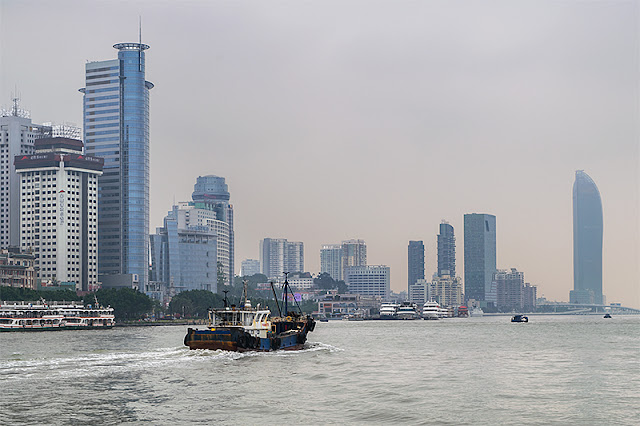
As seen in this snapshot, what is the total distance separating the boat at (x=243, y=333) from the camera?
116 metres

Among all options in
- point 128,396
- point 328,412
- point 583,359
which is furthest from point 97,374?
point 583,359

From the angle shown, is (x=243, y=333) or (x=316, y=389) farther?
(x=243, y=333)

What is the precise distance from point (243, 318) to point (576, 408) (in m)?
64.5

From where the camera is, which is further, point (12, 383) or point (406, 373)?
point (406, 373)

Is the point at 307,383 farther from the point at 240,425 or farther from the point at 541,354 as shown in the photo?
the point at 541,354

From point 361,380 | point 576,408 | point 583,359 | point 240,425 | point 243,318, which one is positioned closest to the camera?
point 240,425

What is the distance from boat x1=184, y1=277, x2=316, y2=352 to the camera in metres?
116

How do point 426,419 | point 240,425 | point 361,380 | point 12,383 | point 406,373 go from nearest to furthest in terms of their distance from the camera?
point 240,425 < point 426,419 < point 12,383 < point 361,380 < point 406,373

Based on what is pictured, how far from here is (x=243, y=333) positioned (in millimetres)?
117188

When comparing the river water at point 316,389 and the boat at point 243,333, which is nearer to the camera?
the river water at point 316,389

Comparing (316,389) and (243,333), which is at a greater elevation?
(243,333)

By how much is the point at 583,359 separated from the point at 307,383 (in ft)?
158

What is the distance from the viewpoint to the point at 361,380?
84938mm

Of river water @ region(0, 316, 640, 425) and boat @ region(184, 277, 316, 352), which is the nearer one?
river water @ region(0, 316, 640, 425)
